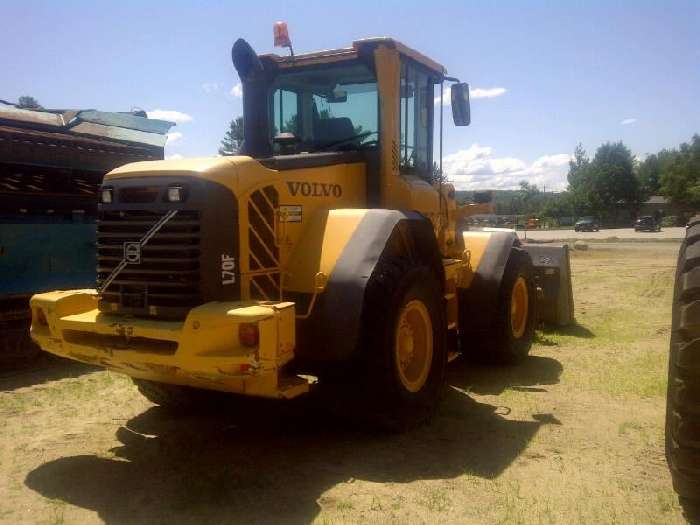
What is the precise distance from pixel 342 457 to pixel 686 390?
2.14 m

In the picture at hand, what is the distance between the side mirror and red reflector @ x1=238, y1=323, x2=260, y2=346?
3257 millimetres

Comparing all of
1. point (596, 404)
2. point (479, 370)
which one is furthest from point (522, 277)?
point (596, 404)

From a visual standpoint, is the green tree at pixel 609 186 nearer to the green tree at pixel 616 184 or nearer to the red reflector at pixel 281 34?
the green tree at pixel 616 184

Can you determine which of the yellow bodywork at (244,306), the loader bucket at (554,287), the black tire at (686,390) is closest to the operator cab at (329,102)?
the yellow bodywork at (244,306)

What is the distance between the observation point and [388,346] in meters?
4.19

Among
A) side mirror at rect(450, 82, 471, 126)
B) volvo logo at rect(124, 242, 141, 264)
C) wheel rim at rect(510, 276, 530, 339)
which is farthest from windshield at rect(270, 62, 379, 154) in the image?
wheel rim at rect(510, 276, 530, 339)

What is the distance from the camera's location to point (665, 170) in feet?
225

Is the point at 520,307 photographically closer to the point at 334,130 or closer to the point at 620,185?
the point at 334,130

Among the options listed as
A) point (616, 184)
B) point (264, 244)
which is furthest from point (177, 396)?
point (616, 184)

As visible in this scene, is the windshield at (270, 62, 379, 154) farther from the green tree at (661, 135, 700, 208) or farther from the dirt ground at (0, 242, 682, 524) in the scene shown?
the green tree at (661, 135, 700, 208)

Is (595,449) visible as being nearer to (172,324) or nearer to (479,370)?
(479,370)

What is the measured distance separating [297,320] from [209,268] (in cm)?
66

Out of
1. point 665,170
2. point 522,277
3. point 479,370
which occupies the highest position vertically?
point 665,170

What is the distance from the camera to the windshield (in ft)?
17.4
